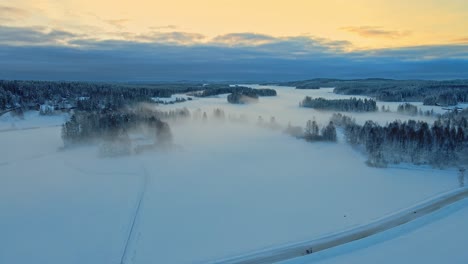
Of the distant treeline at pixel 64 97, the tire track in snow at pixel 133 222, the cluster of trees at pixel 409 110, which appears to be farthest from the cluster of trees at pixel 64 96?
the cluster of trees at pixel 409 110

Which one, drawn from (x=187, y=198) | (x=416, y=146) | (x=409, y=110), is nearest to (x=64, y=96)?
(x=187, y=198)

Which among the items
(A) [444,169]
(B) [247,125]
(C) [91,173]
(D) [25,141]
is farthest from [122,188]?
(B) [247,125]

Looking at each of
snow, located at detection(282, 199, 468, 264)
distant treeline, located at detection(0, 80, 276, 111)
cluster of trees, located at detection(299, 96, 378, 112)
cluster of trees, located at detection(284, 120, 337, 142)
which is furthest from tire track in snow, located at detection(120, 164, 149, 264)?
cluster of trees, located at detection(299, 96, 378, 112)

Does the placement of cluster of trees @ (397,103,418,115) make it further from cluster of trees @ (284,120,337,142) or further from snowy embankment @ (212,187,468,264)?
snowy embankment @ (212,187,468,264)

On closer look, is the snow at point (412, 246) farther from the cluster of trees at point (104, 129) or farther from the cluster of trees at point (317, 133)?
the cluster of trees at point (104, 129)

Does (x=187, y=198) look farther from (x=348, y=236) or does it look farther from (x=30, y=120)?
(x=30, y=120)
